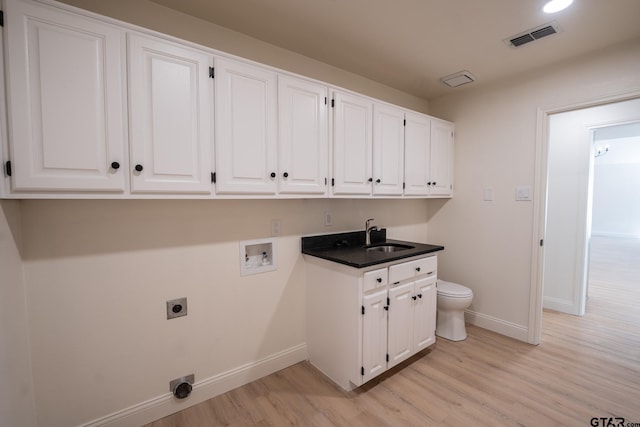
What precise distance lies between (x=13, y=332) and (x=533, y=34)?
3495 millimetres

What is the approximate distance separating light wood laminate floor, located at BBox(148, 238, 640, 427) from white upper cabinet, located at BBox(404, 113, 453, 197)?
1.54 meters

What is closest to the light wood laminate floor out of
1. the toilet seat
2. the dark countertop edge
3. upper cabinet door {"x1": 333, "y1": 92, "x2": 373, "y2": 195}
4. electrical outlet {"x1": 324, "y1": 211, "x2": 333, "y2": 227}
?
the toilet seat

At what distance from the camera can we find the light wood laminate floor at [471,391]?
1.72m

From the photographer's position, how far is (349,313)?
193 cm

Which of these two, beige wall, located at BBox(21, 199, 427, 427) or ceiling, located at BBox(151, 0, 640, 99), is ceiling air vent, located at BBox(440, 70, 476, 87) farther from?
beige wall, located at BBox(21, 199, 427, 427)

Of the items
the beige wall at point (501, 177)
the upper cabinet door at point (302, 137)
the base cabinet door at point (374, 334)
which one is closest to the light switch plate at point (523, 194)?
the beige wall at point (501, 177)

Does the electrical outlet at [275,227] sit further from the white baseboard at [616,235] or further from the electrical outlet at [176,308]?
the white baseboard at [616,235]

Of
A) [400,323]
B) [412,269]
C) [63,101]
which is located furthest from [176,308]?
[412,269]

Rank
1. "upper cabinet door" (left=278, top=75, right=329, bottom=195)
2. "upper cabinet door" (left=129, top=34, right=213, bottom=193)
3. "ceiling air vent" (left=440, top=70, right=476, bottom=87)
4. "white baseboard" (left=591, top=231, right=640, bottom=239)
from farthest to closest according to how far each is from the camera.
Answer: "white baseboard" (left=591, top=231, right=640, bottom=239), "ceiling air vent" (left=440, top=70, right=476, bottom=87), "upper cabinet door" (left=278, top=75, right=329, bottom=195), "upper cabinet door" (left=129, top=34, right=213, bottom=193)

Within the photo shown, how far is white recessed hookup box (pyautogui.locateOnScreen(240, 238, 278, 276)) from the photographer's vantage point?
80.0 inches

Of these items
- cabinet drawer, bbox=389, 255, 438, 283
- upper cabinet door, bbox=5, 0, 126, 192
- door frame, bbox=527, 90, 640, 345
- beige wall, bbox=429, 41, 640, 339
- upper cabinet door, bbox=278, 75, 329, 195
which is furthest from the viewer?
door frame, bbox=527, 90, 640, 345

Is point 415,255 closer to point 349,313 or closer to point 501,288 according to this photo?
point 349,313

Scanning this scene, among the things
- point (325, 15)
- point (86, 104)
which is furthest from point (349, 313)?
point (325, 15)

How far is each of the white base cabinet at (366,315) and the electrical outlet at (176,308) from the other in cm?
95
